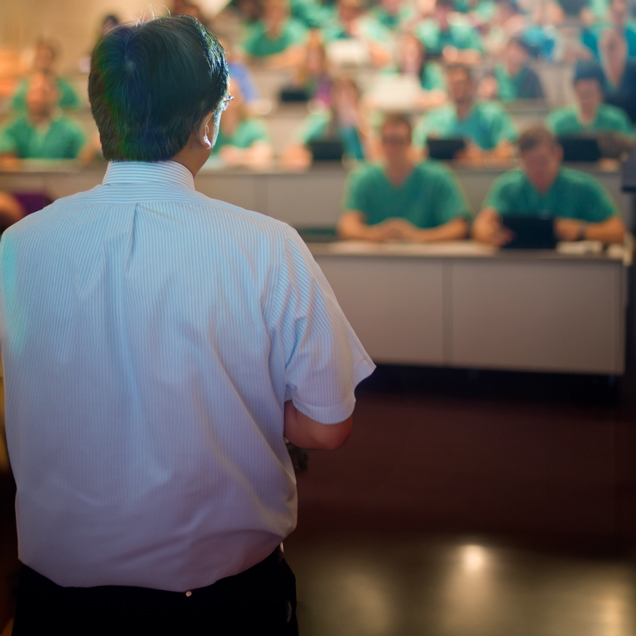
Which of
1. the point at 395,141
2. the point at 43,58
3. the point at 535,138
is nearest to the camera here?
the point at 535,138

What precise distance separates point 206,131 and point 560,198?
9.59 feet

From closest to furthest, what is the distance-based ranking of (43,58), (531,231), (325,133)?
1. (531,231)
2. (325,133)
3. (43,58)

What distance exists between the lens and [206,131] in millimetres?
760

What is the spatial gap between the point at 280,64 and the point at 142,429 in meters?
6.14

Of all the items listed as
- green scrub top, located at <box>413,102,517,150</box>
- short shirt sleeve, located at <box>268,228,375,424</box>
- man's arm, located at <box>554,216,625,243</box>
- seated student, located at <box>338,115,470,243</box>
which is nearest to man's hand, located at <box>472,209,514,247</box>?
seated student, located at <box>338,115,470,243</box>

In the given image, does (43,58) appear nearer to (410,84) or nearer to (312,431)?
(410,84)

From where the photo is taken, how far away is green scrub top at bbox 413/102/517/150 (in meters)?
4.79

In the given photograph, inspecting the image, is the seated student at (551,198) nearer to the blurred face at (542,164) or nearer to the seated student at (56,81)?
the blurred face at (542,164)

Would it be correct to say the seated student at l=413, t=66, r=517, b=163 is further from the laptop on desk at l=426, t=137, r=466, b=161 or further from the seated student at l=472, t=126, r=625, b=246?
the seated student at l=472, t=126, r=625, b=246

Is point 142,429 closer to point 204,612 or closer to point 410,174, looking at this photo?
point 204,612

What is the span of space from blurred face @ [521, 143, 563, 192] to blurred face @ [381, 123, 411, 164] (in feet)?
1.86

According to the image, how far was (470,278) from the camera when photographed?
3.05m

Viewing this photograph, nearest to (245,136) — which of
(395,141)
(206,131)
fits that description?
(395,141)

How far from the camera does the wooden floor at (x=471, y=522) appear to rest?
155cm
